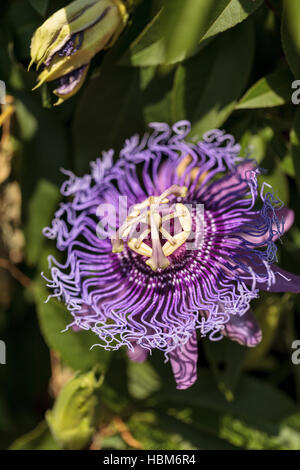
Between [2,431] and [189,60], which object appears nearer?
[189,60]

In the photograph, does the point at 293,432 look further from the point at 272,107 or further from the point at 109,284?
the point at 272,107

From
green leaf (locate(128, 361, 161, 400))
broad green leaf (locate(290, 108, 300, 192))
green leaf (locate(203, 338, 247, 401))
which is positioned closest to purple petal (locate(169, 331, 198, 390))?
green leaf (locate(203, 338, 247, 401))

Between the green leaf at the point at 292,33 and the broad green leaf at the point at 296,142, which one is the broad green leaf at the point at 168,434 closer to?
the broad green leaf at the point at 296,142

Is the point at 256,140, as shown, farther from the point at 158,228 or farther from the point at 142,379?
the point at 142,379

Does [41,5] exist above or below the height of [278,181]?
above

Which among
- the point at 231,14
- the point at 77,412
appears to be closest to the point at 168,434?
the point at 77,412

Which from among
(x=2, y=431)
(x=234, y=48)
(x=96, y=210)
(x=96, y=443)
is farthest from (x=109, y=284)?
(x=2, y=431)
